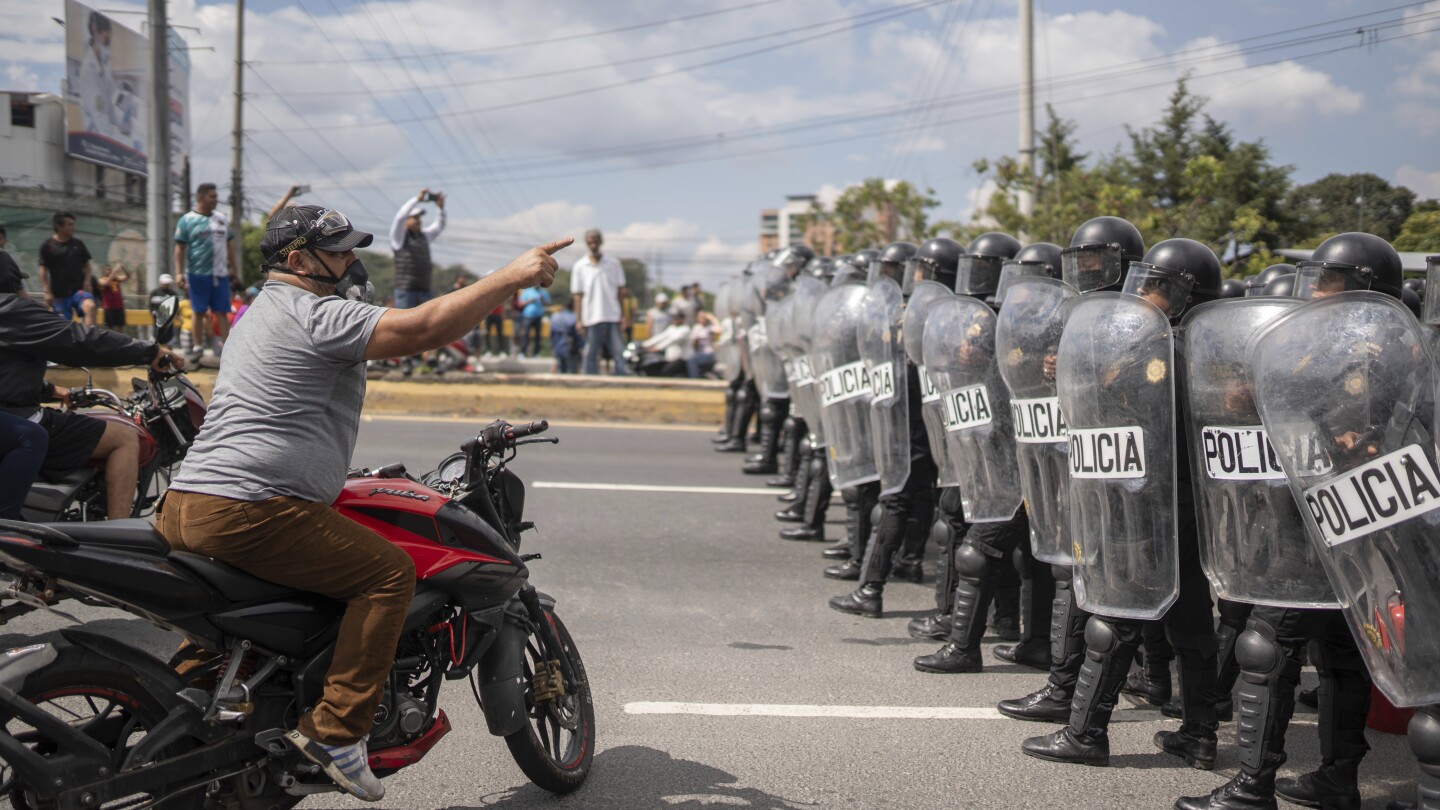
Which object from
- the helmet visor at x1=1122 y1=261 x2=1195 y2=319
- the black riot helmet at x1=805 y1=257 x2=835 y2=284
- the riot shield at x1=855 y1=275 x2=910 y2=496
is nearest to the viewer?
the helmet visor at x1=1122 y1=261 x2=1195 y2=319

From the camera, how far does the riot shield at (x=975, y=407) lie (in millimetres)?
5234

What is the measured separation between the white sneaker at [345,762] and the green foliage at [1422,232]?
19.2 ft

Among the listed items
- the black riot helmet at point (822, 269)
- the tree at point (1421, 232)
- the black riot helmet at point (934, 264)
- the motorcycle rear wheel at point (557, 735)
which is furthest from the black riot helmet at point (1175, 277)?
the black riot helmet at point (822, 269)

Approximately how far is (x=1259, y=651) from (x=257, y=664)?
3.00 metres

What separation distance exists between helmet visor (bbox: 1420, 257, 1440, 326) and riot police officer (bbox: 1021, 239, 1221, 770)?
76cm

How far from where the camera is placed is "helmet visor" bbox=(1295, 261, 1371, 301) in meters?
3.71

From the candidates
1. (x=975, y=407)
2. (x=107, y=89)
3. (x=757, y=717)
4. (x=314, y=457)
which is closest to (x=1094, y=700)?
(x=757, y=717)

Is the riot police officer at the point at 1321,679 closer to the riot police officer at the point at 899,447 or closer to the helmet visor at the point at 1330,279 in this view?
the helmet visor at the point at 1330,279

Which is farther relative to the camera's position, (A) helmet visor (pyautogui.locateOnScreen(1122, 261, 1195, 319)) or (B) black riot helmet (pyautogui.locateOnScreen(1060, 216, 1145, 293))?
(B) black riot helmet (pyautogui.locateOnScreen(1060, 216, 1145, 293))

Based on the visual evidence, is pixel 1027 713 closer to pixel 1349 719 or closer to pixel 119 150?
pixel 1349 719


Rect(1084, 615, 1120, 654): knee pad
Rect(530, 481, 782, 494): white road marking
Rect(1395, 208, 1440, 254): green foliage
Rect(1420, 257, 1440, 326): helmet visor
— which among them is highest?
Rect(1395, 208, 1440, 254): green foliage

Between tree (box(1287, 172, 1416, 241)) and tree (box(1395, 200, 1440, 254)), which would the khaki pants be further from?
tree (box(1395, 200, 1440, 254))

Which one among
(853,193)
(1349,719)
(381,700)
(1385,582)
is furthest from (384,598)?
(853,193)

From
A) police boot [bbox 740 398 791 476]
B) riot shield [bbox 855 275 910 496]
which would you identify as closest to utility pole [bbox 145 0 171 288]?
police boot [bbox 740 398 791 476]
